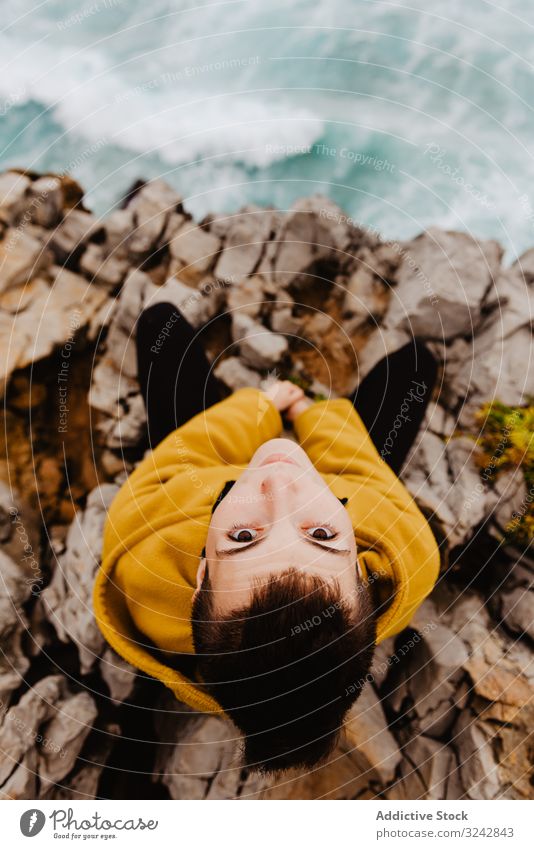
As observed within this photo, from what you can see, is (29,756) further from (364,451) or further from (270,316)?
(270,316)

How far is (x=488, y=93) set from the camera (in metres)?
1.04

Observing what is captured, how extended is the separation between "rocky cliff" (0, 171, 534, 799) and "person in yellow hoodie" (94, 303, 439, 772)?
12 centimetres

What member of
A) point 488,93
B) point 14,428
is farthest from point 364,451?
point 488,93

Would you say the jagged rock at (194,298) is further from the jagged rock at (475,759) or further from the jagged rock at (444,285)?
the jagged rock at (475,759)

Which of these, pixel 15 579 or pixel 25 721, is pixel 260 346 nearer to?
pixel 15 579

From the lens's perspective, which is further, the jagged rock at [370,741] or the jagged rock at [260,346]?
the jagged rock at [260,346]

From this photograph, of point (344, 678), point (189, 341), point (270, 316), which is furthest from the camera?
point (270, 316)

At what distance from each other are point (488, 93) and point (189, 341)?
0.95m

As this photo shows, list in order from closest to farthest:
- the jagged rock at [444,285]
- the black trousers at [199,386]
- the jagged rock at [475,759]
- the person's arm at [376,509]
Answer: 1. the person's arm at [376,509]
2. the jagged rock at [475,759]
3. the black trousers at [199,386]
4. the jagged rock at [444,285]

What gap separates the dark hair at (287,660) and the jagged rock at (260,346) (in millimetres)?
595

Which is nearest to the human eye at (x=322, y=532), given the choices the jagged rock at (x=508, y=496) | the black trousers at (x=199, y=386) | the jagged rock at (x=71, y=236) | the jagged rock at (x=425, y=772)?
the black trousers at (x=199, y=386)

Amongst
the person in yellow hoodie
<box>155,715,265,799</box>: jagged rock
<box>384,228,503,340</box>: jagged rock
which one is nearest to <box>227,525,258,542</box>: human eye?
the person in yellow hoodie

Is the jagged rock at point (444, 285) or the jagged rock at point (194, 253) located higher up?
the jagged rock at point (444, 285)

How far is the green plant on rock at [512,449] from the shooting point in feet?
2.84
